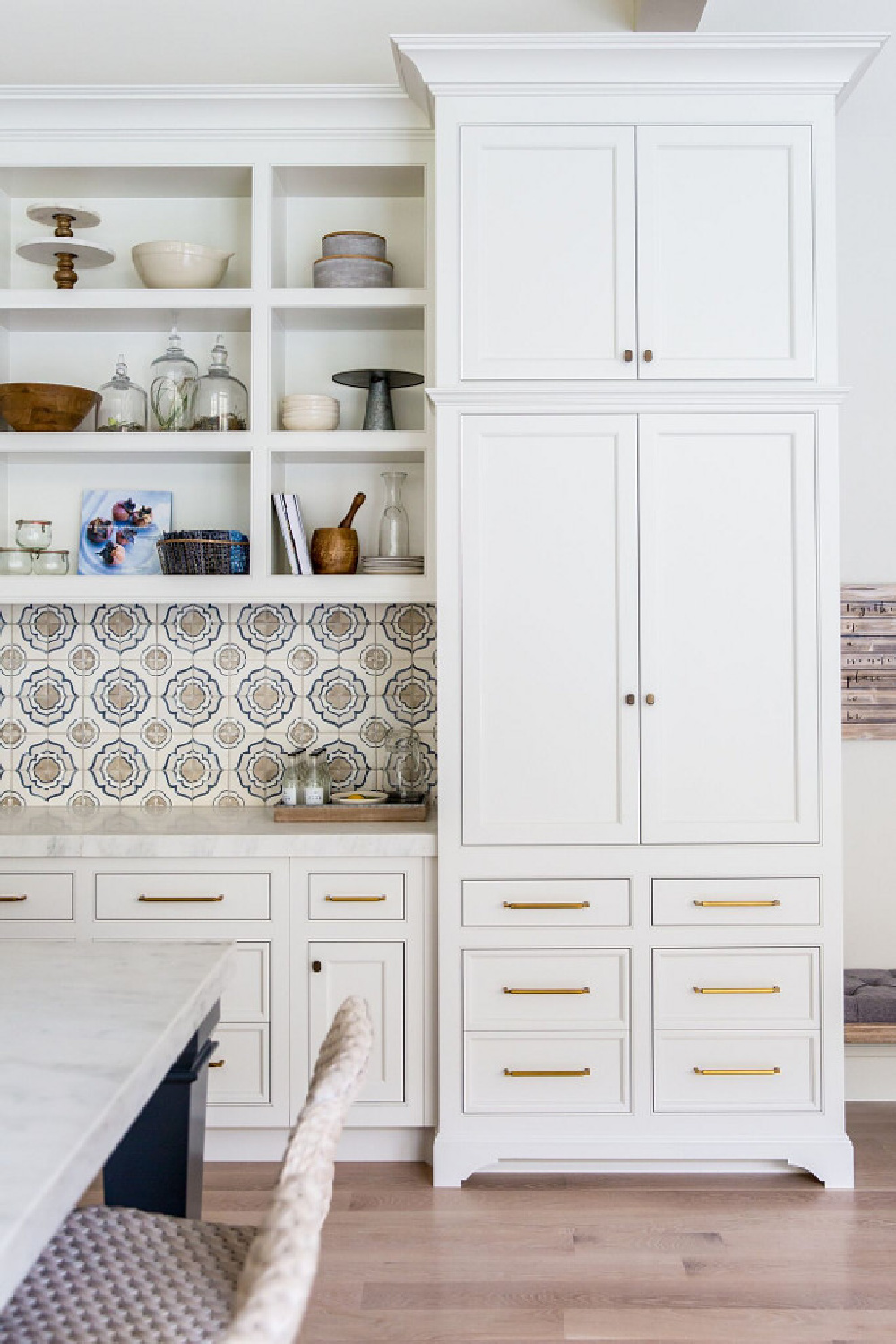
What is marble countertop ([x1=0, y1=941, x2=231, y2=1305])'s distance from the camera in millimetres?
903

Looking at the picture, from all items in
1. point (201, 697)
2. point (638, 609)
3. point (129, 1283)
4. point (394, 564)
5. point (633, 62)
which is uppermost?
point (633, 62)

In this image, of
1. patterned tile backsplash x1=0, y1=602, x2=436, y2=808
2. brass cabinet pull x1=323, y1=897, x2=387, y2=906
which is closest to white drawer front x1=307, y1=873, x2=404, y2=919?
brass cabinet pull x1=323, y1=897, x2=387, y2=906

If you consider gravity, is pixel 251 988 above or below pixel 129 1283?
below

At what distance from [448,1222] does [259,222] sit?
2.51 meters

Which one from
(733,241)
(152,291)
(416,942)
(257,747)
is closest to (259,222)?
(152,291)

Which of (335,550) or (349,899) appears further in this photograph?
(335,550)

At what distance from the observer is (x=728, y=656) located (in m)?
2.76

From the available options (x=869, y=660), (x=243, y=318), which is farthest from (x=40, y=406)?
(x=869, y=660)

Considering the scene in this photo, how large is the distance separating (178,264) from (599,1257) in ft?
8.55

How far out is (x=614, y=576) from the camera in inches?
109

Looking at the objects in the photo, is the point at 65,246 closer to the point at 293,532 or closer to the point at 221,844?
the point at 293,532

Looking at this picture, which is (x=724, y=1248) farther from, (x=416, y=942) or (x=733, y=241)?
(x=733, y=241)

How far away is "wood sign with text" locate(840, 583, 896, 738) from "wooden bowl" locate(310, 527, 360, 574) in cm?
140

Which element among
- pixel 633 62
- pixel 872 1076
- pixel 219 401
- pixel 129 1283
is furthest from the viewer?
pixel 872 1076
